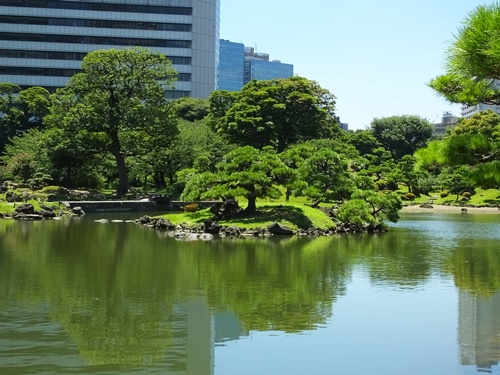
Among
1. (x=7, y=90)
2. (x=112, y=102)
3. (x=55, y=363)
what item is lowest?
(x=55, y=363)

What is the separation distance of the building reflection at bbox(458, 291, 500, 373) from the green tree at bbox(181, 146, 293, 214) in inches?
448

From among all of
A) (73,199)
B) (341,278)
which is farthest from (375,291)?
(73,199)

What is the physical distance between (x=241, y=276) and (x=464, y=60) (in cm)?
828

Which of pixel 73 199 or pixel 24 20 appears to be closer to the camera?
pixel 73 199

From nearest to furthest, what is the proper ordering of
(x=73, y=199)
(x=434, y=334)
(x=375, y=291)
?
(x=434, y=334), (x=375, y=291), (x=73, y=199)

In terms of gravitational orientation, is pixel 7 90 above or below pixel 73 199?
above

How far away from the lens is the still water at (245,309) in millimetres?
7863

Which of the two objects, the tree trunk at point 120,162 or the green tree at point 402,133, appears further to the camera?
the green tree at point 402,133

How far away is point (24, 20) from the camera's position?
66125 mm

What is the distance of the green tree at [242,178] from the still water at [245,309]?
3.66m

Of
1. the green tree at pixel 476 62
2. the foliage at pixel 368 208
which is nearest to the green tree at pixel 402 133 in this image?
the foliage at pixel 368 208

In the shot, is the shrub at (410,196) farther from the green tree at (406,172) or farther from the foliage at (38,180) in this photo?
the foliage at (38,180)

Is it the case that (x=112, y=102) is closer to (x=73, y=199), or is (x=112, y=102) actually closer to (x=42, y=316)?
(x=73, y=199)

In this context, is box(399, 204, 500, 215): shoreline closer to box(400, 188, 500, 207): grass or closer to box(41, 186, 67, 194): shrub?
box(400, 188, 500, 207): grass
